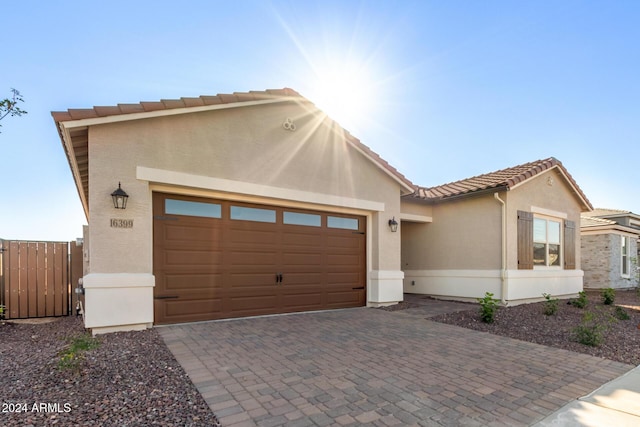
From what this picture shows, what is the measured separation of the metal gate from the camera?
7793 millimetres

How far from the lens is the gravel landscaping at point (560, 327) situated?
18.3ft

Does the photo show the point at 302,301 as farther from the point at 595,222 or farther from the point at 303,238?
the point at 595,222

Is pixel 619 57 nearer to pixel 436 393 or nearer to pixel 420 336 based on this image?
pixel 420 336

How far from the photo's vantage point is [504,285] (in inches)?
384

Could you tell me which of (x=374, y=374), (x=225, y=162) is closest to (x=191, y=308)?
(x=225, y=162)

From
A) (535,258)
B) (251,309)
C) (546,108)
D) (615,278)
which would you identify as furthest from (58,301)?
(615,278)

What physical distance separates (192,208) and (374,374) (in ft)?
16.0

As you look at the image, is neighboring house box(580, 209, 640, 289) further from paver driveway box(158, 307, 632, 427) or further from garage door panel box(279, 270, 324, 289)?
garage door panel box(279, 270, 324, 289)

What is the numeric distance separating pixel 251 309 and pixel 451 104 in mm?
9069

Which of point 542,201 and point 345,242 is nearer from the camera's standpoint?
point 345,242

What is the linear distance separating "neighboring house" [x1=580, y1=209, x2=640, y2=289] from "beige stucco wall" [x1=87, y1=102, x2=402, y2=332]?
13.6 metres

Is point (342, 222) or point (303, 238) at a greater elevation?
point (342, 222)

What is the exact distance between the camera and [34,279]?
26.3 feet

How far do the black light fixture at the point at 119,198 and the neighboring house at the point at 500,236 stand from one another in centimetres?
843
